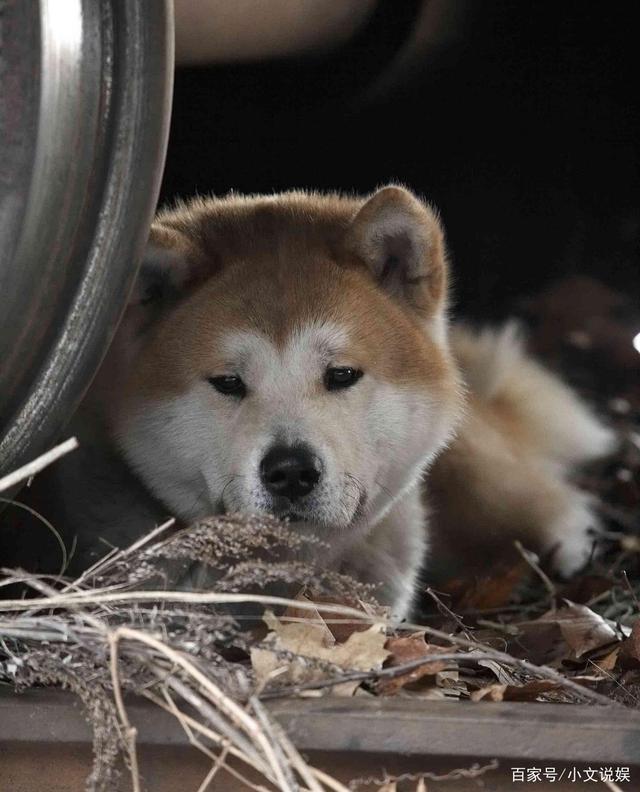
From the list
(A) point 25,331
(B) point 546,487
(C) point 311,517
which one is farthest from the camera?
(B) point 546,487

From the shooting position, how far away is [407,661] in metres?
1.40

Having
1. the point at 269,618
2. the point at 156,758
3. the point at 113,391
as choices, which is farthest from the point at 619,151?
the point at 156,758

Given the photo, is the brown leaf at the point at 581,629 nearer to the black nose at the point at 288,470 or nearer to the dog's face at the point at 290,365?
the dog's face at the point at 290,365

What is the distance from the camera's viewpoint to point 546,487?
300 centimetres

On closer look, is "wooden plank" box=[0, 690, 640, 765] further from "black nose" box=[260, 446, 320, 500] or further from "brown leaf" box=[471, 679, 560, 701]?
"black nose" box=[260, 446, 320, 500]

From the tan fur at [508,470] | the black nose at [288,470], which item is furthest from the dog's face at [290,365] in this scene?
the tan fur at [508,470]

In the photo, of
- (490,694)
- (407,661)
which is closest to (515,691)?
(490,694)

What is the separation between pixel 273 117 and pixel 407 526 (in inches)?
37.9

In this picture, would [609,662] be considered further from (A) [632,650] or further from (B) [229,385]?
(B) [229,385]

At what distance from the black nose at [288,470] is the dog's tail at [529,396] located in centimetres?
109

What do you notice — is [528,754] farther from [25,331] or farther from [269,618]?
[25,331]

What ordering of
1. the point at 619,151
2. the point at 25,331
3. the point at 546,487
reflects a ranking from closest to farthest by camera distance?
1. the point at 25,331
2. the point at 619,151
3. the point at 546,487

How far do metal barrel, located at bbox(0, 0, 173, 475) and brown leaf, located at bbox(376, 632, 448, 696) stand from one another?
0.53 meters

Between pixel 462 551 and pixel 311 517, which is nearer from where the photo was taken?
pixel 311 517
